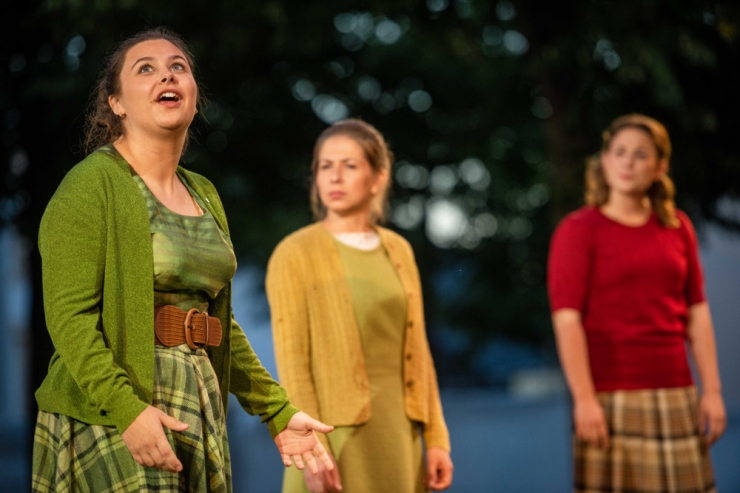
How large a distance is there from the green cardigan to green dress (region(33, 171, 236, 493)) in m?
0.05

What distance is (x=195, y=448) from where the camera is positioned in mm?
2240

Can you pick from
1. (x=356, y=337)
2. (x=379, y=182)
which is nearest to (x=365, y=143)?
(x=379, y=182)

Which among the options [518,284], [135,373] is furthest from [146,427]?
→ [518,284]

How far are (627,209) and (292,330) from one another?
172 cm

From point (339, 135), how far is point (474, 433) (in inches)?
222

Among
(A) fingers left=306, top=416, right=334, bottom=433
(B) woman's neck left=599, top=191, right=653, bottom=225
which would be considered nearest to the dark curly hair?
(A) fingers left=306, top=416, right=334, bottom=433

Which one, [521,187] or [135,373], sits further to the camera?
[521,187]

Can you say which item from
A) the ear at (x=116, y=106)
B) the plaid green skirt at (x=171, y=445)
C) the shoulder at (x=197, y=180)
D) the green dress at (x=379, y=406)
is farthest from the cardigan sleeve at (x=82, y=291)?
the green dress at (x=379, y=406)

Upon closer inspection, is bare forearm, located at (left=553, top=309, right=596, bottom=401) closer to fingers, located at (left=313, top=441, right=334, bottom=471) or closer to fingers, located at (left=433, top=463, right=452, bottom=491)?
fingers, located at (left=433, top=463, right=452, bottom=491)

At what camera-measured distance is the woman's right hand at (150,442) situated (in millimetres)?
2023

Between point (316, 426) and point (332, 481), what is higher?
point (316, 426)

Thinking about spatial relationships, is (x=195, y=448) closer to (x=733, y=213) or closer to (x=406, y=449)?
(x=406, y=449)

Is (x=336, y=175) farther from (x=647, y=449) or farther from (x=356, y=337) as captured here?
(x=647, y=449)

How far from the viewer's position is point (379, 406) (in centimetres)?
339
